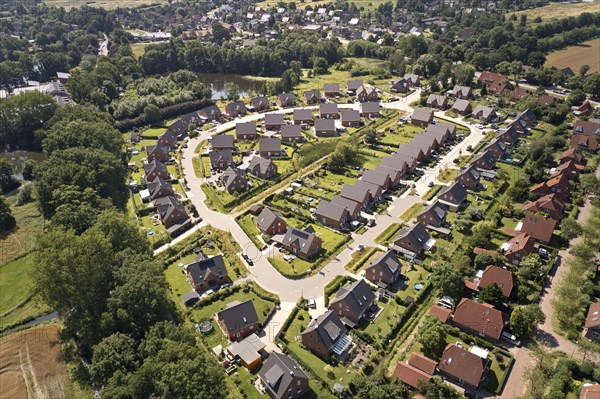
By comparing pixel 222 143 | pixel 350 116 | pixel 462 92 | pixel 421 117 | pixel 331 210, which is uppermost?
pixel 222 143

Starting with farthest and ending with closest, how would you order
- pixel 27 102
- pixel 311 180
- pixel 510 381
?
pixel 27 102 < pixel 311 180 < pixel 510 381

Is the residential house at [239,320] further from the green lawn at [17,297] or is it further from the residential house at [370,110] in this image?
the residential house at [370,110]

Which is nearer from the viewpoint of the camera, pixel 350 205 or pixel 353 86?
pixel 350 205

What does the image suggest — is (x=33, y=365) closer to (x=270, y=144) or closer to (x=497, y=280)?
(x=497, y=280)

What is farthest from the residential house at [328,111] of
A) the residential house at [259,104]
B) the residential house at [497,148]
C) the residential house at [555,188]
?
the residential house at [555,188]

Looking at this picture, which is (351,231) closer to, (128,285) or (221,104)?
(128,285)

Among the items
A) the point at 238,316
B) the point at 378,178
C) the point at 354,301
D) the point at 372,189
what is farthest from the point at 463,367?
the point at 378,178

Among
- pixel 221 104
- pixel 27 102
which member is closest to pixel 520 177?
pixel 221 104
